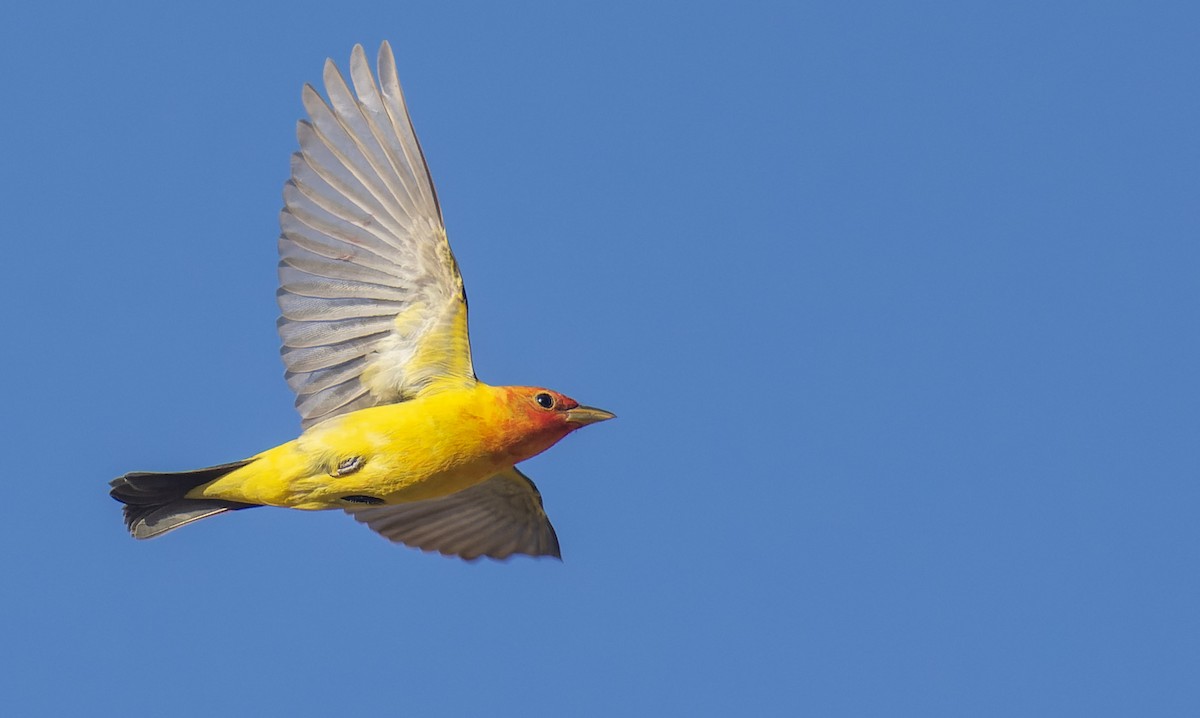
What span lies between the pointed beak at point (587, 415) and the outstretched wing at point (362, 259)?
817mm

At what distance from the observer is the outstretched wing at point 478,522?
1398 cm

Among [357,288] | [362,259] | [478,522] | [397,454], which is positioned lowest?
[478,522]

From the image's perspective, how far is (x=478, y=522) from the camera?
14.2m

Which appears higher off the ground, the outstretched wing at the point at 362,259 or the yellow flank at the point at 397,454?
the outstretched wing at the point at 362,259

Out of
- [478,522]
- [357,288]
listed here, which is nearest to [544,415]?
[357,288]

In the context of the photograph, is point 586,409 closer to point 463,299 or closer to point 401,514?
point 463,299

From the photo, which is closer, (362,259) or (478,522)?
(362,259)

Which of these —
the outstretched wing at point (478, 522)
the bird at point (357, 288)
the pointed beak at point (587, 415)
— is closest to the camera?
the pointed beak at point (587, 415)

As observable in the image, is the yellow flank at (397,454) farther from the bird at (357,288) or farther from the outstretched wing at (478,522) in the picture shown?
the outstretched wing at (478,522)

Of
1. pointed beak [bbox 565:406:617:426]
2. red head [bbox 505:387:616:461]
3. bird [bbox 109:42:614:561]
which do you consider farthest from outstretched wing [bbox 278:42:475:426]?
pointed beak [bbox 565:406:617:426]

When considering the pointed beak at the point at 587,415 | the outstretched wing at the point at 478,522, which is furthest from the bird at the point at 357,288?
the outstretched wing at the point at 478,522

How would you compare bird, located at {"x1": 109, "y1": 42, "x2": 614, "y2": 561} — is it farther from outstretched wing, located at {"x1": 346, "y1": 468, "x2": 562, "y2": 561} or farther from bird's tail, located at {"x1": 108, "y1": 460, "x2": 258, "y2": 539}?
outstretched wing, located at {"x1": 346, "y1": 468, "x2": 562, "y2": 561}

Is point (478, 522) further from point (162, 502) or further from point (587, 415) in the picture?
point (162, 502)

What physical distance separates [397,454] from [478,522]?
263 cm
